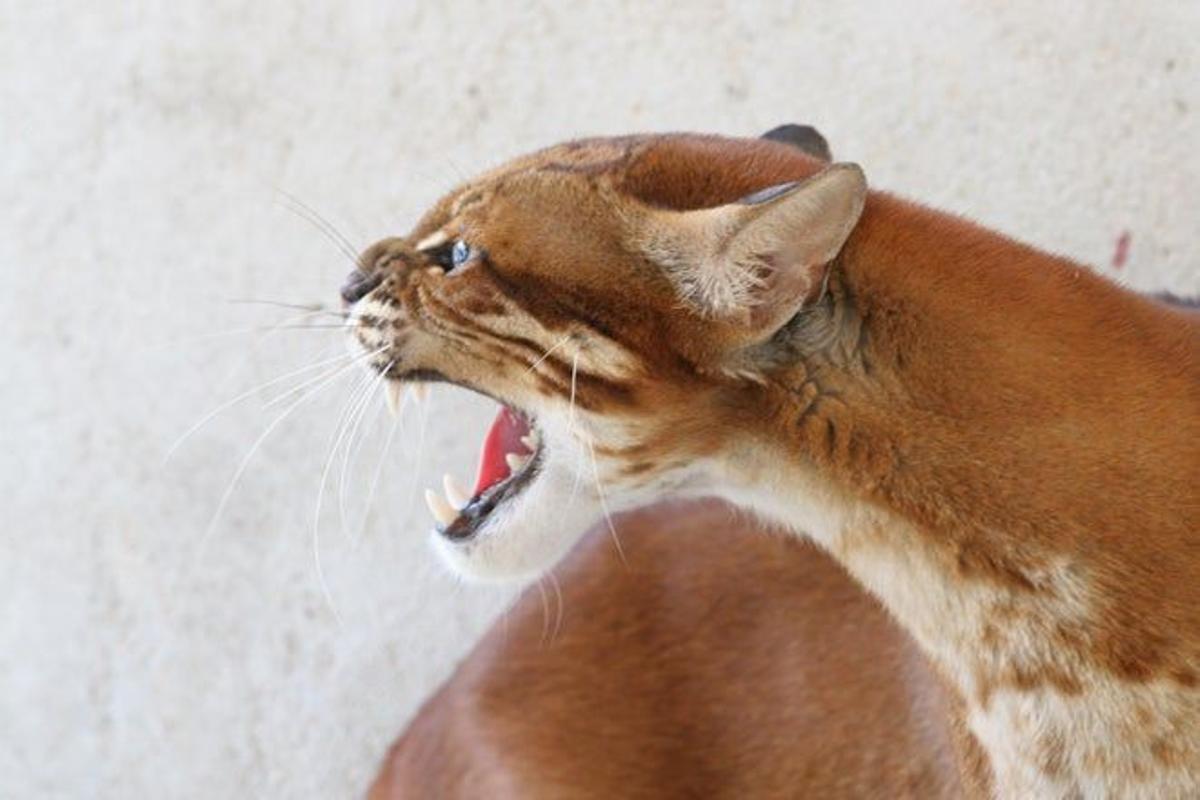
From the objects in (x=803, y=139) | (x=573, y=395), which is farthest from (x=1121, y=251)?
(x=573, y=395)

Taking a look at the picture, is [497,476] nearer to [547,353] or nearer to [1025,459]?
[547,353]

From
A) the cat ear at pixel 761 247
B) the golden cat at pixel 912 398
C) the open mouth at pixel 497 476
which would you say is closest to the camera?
the cat ear at pixel 761 247

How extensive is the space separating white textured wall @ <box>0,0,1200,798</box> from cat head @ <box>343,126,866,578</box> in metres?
0.99

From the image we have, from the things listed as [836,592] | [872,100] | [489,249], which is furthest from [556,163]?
[872,100]

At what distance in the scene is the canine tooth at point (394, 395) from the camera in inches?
59.9

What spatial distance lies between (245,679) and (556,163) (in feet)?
4.46

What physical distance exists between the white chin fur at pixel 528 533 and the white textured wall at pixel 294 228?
0.90 meters

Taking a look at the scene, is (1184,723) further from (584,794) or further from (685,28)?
(685,28)

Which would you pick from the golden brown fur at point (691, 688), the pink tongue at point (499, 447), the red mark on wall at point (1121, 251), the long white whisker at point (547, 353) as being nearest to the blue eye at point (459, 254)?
the long white whisker at point (547, 353)

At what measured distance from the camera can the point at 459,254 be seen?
144 cm

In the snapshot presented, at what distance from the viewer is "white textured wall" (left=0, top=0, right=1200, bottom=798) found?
7.94ft

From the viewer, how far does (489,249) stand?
1.42 meters

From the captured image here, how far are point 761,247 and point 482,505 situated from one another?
0.45 metres

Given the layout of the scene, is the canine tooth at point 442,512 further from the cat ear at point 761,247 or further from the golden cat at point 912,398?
the cat ear at point 761,247
